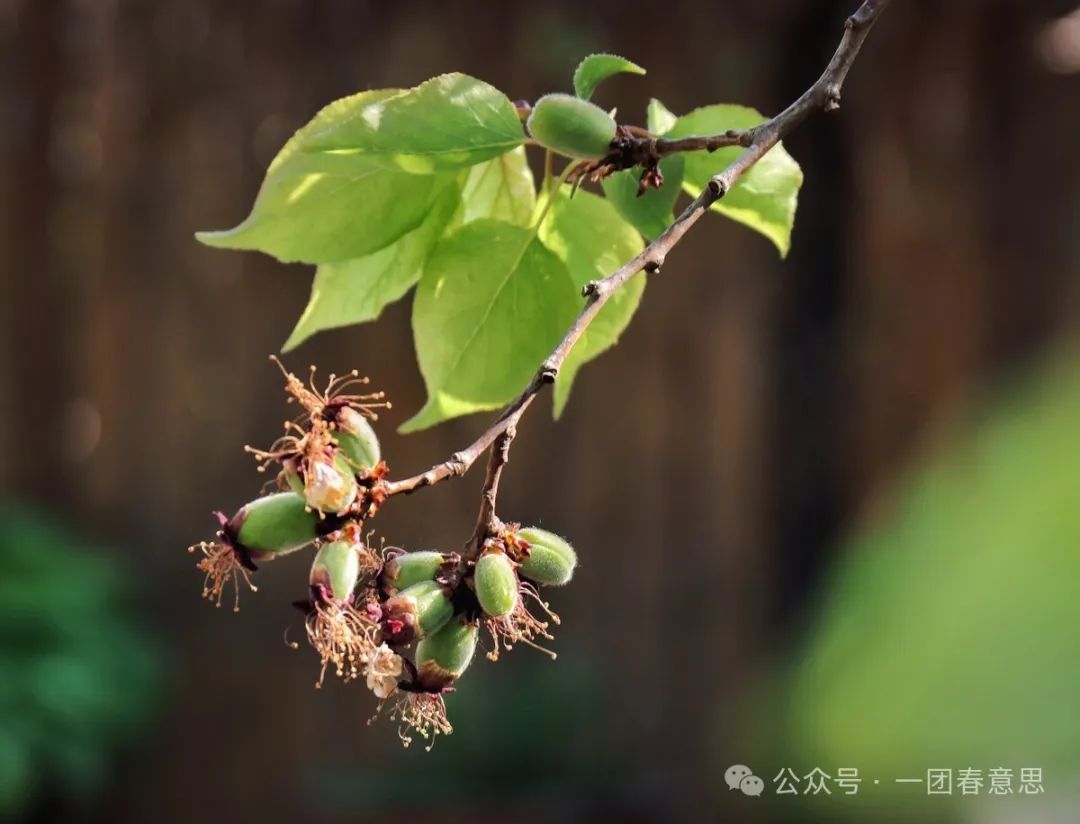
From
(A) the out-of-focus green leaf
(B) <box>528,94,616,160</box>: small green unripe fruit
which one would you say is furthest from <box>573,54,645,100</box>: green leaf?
(A) the out-of-focus green leaf

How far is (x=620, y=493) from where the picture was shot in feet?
11.2

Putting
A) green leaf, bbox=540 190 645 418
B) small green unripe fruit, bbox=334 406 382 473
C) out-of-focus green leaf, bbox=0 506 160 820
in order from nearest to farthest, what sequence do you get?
small green unripe fruit, bbox=334 406 382 473 → green leaf, bbox=540 190 645 418 → out-of-focus green leaf, bbox=0 506 160 820

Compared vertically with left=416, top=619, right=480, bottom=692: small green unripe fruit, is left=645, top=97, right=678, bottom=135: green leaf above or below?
above

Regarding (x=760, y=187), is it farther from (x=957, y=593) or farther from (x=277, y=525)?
(x=957, y=593)

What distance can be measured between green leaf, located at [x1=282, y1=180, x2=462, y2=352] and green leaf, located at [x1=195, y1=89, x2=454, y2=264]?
2 cm

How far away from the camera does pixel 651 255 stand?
53 cm

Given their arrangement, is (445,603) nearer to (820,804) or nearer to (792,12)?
(820,804)

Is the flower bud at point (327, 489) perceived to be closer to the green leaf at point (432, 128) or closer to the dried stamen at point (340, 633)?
the dried stamen at point (340, 633)

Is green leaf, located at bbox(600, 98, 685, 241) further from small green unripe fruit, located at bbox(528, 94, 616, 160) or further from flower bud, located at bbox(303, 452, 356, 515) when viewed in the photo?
flower bud, located at bbox(303, 452, 356, 515)

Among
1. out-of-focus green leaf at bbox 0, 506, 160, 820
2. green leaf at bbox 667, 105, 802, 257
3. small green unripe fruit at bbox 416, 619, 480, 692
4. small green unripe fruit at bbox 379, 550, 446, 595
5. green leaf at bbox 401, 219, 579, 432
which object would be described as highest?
out-of-focus green leaf at bbox 0, 506, 160, 820

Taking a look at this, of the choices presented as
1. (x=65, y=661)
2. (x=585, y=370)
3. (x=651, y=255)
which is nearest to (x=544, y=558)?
(x=651, y=255)

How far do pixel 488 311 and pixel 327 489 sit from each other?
0.18 m

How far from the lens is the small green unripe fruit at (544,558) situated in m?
0.60

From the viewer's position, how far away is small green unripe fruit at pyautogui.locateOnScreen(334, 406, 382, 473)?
60 centimetres
